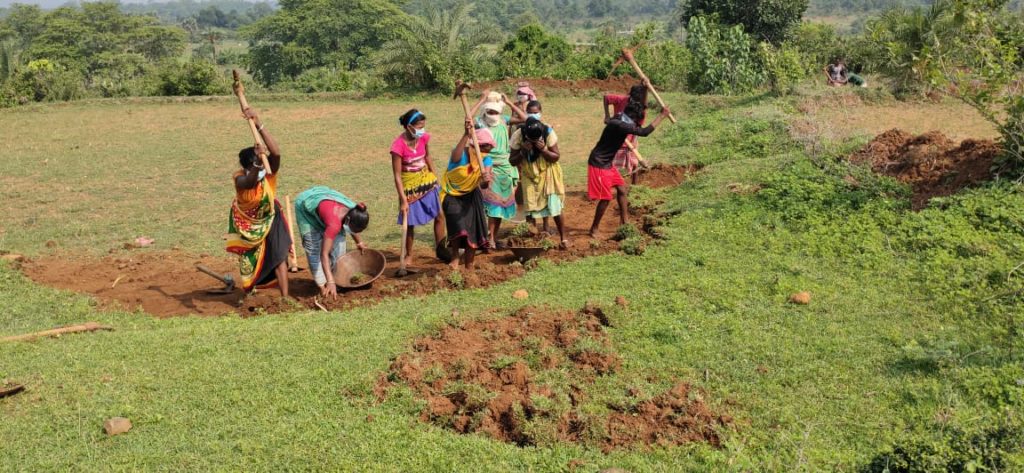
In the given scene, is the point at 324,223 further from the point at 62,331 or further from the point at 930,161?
the point at 930,161

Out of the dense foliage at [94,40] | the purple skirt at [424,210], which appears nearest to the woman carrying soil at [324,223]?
the purple skirt at [424,210]

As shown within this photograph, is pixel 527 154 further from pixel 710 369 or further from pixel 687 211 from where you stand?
pixel 710 369

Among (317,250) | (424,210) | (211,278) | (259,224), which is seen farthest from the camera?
(211,278)

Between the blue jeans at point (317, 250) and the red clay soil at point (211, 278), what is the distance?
23 centimetres

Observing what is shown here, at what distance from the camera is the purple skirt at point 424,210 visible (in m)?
8.23

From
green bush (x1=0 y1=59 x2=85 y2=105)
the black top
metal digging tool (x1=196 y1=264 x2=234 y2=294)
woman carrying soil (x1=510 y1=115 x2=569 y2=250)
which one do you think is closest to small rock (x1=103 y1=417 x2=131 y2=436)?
metal digging tool (x1=196 y1=264 x2=234 y2=294)

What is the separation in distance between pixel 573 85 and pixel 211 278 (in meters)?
15.4

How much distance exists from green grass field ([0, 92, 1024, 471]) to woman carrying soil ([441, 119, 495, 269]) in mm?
714

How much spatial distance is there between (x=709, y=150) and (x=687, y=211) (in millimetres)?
3987

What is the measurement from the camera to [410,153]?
8031 millimetres

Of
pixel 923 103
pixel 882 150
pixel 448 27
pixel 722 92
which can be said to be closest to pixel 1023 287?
pixel 882 150

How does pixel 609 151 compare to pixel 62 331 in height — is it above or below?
above

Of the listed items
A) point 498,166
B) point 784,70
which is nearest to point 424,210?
point 498,166

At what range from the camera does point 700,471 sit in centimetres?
441
